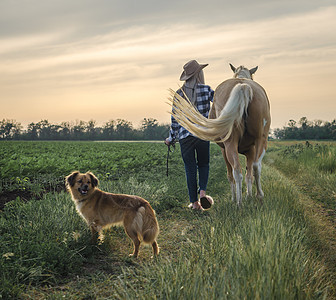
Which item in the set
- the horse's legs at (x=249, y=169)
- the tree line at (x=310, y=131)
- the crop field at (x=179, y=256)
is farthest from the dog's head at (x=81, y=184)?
the tree line at (x=310, y=131)

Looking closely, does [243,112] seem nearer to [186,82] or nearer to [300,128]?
[186,82]

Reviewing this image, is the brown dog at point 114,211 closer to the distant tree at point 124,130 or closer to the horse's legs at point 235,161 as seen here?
the horse's legs at point 235,161

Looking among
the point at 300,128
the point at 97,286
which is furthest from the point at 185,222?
the point at 300,128

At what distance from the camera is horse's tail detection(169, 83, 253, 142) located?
4980 millimetres

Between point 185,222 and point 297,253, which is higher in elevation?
point 297,253

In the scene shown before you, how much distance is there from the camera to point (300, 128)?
77.4m

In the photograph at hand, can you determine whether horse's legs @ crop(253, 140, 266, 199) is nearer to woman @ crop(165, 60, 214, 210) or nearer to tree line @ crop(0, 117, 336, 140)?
woman @ crop(165, 60, 214, 210)

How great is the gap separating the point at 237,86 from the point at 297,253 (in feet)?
9.49

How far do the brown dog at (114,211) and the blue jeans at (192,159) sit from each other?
231cm

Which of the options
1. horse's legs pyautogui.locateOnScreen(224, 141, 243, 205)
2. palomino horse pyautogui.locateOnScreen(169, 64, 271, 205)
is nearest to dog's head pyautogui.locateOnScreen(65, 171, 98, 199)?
palomino horse pyautogui.locateOnScreen(169, 64, 271, 205)

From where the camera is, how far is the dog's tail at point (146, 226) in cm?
401

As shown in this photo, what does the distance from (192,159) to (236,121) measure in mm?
1676

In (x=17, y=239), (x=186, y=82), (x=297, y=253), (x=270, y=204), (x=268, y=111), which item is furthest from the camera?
(x=186, y=82)

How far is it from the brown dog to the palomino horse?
153 centimetres
